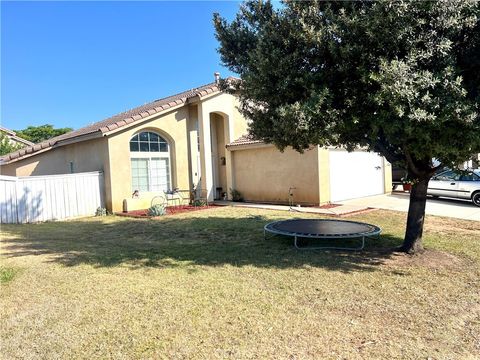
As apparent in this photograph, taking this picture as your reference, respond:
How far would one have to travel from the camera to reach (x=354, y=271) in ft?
20.5

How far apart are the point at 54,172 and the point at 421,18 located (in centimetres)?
1825

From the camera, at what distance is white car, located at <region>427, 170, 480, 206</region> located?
1492cm

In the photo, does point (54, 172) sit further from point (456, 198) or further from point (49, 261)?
point (456, 198)

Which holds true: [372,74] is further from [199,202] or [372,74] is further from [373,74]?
[199,202]

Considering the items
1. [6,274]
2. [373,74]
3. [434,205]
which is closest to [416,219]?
[373,74]

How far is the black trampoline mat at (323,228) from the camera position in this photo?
26.1 ft

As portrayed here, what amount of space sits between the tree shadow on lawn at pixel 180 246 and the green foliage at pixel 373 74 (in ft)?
7.39

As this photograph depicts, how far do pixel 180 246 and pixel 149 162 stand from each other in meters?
9.05

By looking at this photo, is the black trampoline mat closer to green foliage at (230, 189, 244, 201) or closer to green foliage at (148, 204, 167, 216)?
green foliage at (148, 204, 167, 216)

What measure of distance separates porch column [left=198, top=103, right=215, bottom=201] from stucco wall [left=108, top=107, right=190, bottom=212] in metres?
0.79

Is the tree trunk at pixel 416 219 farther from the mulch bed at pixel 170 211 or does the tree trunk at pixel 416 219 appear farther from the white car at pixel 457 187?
the mulch bed at pixel 170 211

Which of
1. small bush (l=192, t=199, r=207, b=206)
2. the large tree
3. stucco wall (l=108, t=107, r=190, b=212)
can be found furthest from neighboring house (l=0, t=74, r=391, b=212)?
the large tree

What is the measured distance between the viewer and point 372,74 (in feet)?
17.4

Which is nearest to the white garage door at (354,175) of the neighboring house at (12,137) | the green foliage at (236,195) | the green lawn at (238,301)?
the green foliage at (236,195)
